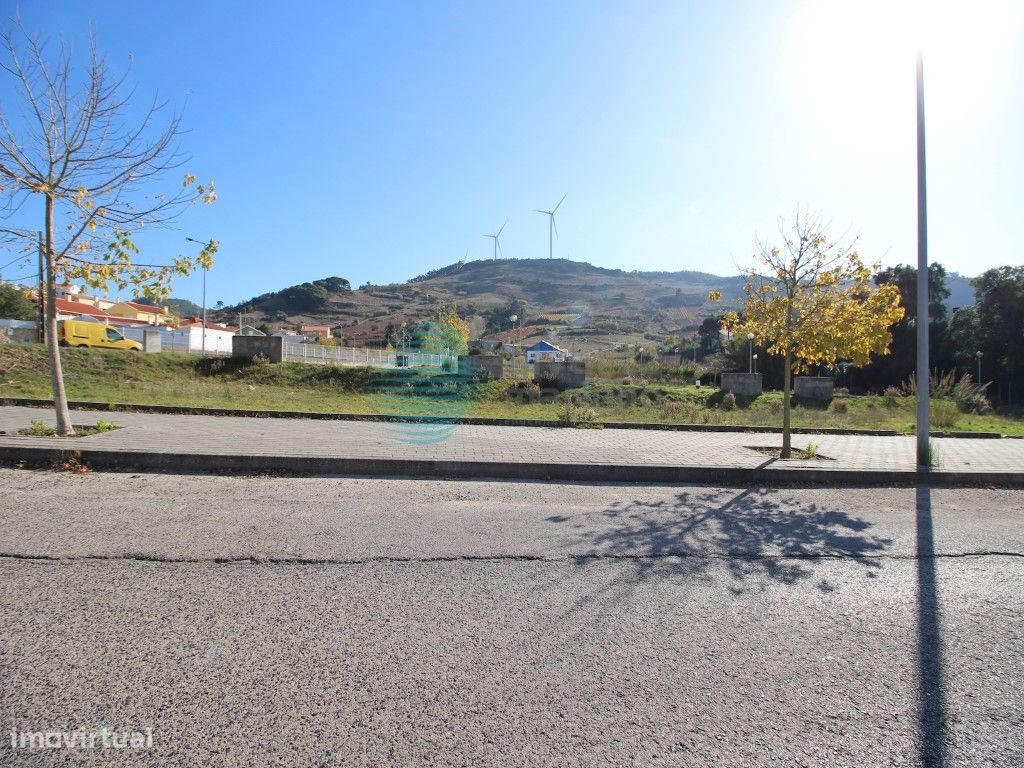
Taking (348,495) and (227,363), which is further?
(227,363)

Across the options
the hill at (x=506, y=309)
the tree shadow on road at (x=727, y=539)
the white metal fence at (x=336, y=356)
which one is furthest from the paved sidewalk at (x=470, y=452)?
the hill at (x=506, y=309)

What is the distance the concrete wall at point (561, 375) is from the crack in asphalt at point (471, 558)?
20606 mm

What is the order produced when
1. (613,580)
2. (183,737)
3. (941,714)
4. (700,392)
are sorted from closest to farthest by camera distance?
1. (183,737)
2. (941,714)
3. (613,580)
4. (700,392)

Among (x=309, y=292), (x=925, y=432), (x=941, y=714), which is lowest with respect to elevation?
(x=941, y=714)

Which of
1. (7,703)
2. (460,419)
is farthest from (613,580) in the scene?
(460,419)

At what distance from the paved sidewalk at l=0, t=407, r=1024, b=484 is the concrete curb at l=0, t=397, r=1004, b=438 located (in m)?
0.81

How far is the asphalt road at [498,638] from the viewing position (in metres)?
2.38

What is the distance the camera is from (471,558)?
4469mm

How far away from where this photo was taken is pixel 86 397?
1603 cm

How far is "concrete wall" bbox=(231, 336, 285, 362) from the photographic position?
28047mm

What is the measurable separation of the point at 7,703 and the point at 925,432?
437 inches

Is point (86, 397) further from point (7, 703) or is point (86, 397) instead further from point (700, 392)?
point (700, 392)

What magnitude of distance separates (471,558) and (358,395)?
2071 cm

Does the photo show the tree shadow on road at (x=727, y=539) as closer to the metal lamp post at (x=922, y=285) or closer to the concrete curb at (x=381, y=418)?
the metal lamp post at (x=922, y=285)
